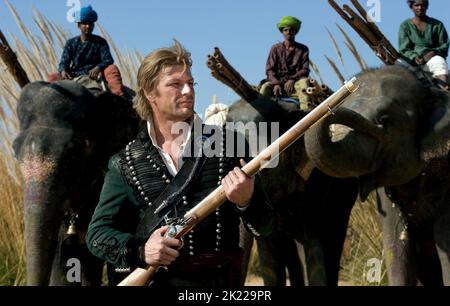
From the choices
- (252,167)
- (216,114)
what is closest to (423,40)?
(216,114)

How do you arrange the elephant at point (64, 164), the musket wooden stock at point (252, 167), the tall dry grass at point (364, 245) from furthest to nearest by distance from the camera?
the tall dry grass at point (364, 245) → the elephant at point (64, 164) → the musket wooden stock at point (252, 167)

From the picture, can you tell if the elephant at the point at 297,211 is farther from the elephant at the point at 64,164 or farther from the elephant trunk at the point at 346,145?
the elephant trunk at the point at 346,145

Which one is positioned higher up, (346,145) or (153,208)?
(346,145)

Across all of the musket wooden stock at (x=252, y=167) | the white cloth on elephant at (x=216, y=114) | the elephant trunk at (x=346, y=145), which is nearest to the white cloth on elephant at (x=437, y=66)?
the elephant trunk at (x=346, y=145)

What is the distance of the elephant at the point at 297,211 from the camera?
411 inches

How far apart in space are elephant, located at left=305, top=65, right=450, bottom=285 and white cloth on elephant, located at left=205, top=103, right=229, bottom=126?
2423mm

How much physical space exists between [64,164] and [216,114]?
9.44 feet

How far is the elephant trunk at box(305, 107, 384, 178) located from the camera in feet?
27.0

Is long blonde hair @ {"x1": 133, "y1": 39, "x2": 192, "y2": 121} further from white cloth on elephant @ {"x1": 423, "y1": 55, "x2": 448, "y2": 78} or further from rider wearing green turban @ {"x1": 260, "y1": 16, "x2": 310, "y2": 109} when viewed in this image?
rider wearing green turban @ {"x1": 260, "y1": 16, "x2": 310, "y2": 109}

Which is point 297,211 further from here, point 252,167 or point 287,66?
point 252,167

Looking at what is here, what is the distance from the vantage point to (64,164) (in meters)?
9.48

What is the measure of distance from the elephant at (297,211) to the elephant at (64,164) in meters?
1.27

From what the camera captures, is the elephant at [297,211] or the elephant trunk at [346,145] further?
the elephant at [297,211]
